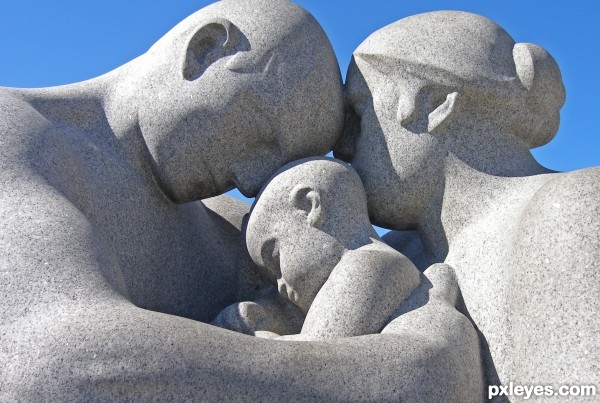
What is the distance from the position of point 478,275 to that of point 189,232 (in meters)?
1.86

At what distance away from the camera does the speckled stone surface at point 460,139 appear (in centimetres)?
479

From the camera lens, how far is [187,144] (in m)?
5.11

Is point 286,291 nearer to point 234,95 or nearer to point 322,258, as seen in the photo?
point 322,258

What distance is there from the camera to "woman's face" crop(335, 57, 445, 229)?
5.18 m

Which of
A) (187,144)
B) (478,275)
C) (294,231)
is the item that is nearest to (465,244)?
(478,275)

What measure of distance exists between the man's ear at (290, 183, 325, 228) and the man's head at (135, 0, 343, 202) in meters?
0.50

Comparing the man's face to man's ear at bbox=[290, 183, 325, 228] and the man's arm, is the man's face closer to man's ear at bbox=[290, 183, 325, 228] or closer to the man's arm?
man's ear at bbox=[290, 183, 325, 228]

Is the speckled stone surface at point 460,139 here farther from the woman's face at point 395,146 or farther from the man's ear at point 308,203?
the man's ear at point 308,203

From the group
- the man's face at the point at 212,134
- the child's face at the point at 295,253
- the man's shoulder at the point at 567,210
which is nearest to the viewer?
the man's shoulder at the point at 567,210

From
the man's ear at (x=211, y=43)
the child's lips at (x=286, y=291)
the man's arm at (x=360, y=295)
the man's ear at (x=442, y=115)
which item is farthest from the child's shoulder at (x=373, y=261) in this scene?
the man's ear at (x=211, y=43)

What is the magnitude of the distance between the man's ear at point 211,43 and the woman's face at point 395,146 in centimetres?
82

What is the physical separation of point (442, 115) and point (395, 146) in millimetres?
330

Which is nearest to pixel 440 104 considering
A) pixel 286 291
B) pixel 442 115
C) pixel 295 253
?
pixel 442 115

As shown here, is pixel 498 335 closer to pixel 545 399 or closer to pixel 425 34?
pixel 545 399
